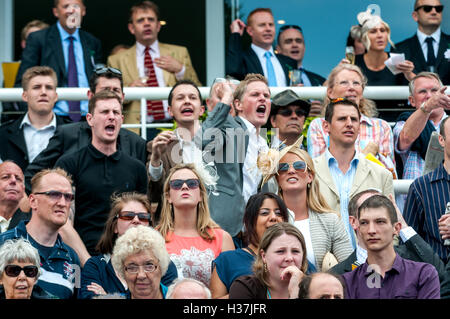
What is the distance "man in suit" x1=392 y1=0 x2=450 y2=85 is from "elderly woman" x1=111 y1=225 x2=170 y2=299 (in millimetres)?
4769

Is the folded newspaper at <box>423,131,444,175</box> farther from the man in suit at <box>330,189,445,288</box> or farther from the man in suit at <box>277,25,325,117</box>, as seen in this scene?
the man in suit at <box>277,25,325,117</box>

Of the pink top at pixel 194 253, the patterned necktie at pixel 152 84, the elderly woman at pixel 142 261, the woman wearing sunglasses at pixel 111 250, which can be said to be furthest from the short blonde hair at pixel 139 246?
the patterned necktie at pixel 152 84

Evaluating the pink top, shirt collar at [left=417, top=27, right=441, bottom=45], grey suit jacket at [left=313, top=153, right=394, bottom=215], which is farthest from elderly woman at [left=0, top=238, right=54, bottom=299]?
shirt collar at [left=417, top=27, right=441, bottom=45]

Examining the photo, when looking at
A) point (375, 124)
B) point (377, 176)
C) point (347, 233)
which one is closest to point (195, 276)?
point (347, 233)

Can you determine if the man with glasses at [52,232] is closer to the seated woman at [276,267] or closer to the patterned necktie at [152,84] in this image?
the seated woman at [276,267]

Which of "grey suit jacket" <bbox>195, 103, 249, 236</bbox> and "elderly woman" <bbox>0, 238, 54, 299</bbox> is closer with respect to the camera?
"elderly woman" <bbox>0, 238, 54, 299</bbox>

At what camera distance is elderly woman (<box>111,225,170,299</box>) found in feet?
22.3

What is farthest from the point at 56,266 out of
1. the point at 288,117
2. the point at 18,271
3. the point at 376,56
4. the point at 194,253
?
the point at 376,56

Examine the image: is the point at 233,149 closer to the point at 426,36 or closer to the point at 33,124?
the point at 33,124

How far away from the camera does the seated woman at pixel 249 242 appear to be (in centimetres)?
716

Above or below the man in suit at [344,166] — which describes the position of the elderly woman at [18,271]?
below

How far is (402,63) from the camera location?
10023 mm
